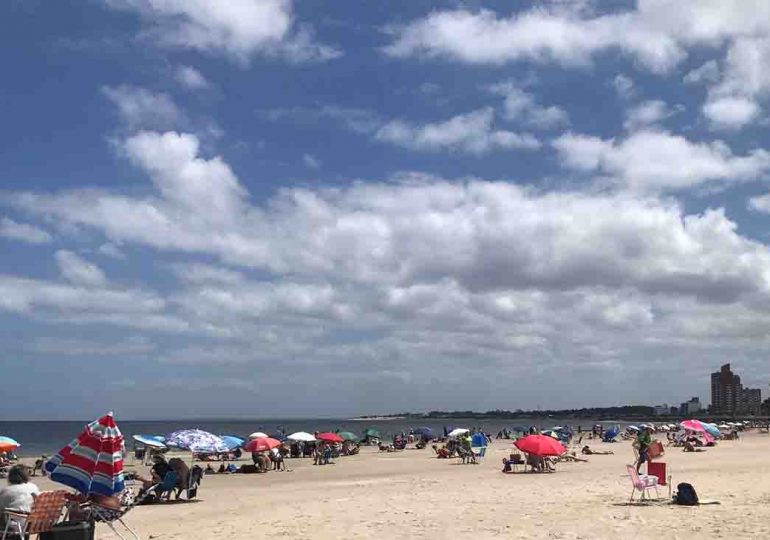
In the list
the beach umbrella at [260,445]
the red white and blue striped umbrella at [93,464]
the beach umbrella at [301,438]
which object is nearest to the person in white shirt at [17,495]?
the red white and blue striped umbrella at [93,464]

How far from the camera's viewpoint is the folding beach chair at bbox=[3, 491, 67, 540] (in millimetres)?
8320

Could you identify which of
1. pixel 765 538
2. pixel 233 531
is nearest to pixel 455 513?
pixel 233 531

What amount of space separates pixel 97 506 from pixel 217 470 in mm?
18484

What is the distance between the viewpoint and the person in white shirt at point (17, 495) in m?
8.69

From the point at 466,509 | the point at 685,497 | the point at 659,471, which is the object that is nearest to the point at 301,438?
the point at 466,509

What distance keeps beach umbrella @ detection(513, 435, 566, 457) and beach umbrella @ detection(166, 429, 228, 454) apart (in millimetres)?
9323

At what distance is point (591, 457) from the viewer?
102ft

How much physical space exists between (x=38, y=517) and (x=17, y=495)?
59 cm

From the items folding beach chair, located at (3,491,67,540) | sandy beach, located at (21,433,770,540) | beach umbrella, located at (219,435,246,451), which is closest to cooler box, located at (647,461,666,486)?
sandy beach, located at (21,433,770,540)

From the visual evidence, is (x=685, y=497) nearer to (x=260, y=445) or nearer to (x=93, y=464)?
(x=93, y=464)

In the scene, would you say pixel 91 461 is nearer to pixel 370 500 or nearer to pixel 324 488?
pixel 370 500

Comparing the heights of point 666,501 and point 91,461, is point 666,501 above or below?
below

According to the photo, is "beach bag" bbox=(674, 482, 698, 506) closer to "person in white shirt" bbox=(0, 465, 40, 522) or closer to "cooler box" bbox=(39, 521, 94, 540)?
"cooler box" bbox=(39, 521, 94, 540)

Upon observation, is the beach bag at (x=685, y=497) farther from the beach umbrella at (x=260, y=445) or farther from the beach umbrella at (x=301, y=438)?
the beach umbrella at (x=301, y=438)
